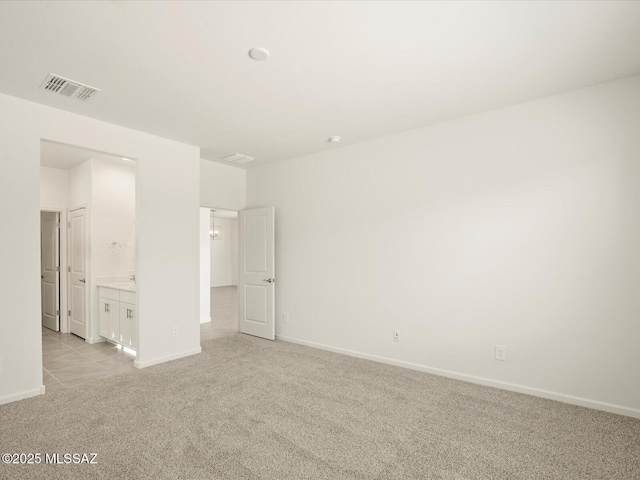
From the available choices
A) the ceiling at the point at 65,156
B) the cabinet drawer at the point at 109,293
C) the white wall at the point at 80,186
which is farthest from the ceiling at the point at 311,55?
the cabinet drawer at the point at 109,293

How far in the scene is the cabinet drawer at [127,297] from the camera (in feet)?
14.9

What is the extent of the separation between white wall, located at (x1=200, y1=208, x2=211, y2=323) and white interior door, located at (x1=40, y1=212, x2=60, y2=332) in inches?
90.7

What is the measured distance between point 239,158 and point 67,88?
2.42 meters

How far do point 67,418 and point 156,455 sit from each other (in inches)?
42.2

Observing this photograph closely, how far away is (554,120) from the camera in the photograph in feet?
10.4

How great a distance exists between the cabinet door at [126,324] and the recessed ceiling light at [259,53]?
3597 millimetres

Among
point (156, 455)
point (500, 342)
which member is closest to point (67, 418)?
point (156, 455)

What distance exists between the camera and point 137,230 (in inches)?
160

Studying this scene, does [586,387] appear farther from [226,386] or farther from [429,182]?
[226,386]

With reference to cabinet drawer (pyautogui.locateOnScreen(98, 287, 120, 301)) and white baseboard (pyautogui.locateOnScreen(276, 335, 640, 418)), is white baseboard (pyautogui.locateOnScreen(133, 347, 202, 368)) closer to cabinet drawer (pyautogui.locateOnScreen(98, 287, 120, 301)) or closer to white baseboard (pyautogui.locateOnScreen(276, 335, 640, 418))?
cabinet drawer (pyautogui.locateOnScreen(98, 287, 120, 301))

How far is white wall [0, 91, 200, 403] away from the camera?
10.1 feet

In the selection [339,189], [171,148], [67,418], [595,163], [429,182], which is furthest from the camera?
[339,189]

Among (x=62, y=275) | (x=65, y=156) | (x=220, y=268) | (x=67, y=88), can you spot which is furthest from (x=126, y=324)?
(x=220, y=268)

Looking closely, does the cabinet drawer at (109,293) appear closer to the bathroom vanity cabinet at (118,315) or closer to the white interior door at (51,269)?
the bathroom vanity cabinet at (118,315)
